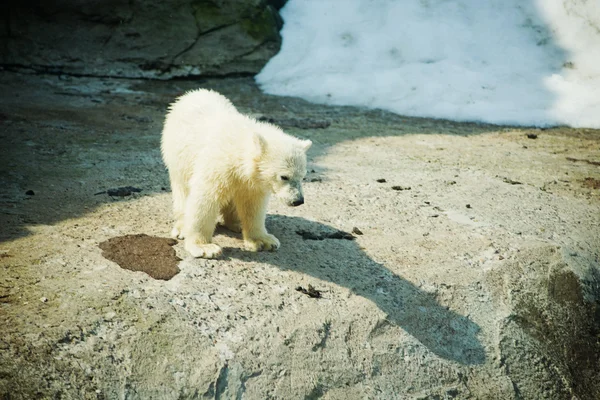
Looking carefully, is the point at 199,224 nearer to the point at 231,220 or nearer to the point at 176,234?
the point at 176,234

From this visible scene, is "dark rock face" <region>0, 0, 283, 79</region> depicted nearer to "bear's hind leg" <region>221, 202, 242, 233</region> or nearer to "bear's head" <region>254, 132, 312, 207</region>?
"bear's hind leg" <region>221, 202, 242, 233</region>

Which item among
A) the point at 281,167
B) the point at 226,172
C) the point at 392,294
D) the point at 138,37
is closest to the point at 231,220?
the point at 226,172

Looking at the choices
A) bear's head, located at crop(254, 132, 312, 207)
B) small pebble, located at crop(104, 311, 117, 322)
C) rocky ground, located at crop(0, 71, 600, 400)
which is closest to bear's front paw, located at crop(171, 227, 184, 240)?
rocky ground, located at crop(0, 71, 600, 400)

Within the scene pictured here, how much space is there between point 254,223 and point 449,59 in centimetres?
718

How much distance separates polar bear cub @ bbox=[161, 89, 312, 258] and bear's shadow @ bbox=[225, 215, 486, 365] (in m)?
0.20

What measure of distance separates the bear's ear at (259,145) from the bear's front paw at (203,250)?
0.73 metres

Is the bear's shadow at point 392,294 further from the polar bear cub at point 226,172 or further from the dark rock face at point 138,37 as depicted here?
the dark rock face at point 138,37

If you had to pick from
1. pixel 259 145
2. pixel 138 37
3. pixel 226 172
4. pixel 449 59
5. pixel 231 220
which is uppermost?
pixel 449 59

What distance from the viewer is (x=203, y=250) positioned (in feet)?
13.7

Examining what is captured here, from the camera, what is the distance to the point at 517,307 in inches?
175

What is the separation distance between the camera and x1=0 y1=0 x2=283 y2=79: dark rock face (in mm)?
10055

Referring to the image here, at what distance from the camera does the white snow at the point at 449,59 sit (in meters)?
9.37

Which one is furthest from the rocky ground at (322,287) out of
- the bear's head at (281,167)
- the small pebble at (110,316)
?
the bear's head at (281,167)

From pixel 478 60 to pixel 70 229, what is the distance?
8038mm
